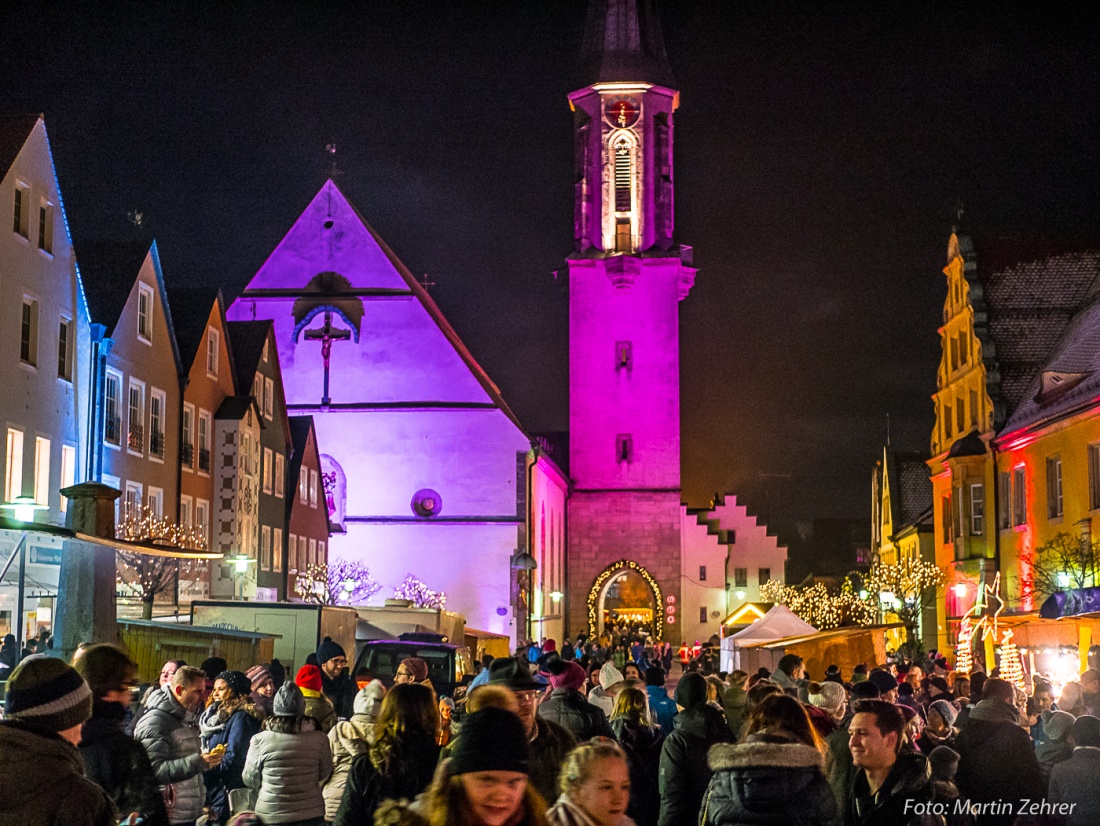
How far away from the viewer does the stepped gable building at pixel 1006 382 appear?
39562mm

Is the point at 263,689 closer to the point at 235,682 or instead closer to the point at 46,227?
the point at 235,682

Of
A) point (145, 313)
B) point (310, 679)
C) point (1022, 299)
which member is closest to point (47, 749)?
point (310, 679)

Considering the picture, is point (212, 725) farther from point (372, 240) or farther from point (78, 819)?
point (372, 240)

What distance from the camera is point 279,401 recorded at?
4456 centimetres

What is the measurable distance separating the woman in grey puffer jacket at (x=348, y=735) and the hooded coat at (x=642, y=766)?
165cm

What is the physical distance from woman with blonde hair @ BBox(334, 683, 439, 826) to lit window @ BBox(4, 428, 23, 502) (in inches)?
842

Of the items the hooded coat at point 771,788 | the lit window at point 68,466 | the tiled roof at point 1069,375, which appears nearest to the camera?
the hooded coat at point 771,788

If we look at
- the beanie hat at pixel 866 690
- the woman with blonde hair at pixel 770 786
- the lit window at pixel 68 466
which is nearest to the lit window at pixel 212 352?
the lit window at pixel 68 466

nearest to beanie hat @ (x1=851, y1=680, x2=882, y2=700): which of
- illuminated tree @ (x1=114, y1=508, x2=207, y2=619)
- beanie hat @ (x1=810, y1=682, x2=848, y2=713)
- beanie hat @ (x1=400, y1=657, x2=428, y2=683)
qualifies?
beanie hat @ (x1=810, y1=682, x2=848, y2=713)

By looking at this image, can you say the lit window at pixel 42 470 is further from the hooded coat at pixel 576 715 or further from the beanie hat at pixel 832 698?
the hooded coat at pixel 576 715

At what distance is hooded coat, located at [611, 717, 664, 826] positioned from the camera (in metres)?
9.69

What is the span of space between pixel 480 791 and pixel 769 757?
2075 millimetres

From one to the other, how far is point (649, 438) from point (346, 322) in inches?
626

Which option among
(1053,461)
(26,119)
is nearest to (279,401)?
(26,119)
